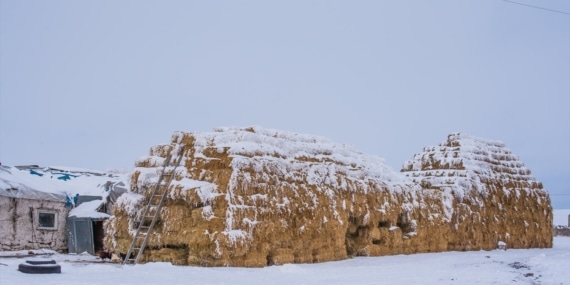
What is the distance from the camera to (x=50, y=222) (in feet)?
75.5

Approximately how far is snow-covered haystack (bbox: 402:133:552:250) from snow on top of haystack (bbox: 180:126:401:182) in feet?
16.2

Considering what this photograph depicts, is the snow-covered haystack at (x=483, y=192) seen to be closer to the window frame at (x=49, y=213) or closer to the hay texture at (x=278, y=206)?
the hay texture at (x=278, y=206)

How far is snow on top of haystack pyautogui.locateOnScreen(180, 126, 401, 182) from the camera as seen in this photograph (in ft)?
55.0

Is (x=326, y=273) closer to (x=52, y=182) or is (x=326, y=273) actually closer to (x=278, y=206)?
(x=278, y=206)

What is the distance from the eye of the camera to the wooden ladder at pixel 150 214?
15232 millimetres

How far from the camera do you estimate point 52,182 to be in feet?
78.5

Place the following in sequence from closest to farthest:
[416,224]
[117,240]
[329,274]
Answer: [329,274]
[117,240]
[416,224]

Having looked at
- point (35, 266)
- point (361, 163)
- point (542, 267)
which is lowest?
point (542, 267)

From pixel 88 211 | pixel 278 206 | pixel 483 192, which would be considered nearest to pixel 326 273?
pixel 278 206

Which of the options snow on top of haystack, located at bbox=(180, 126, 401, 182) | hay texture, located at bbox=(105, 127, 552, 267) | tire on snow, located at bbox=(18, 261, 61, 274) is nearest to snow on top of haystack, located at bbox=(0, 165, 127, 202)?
hay texture, located at bbox=(105, 127, 552, 267)

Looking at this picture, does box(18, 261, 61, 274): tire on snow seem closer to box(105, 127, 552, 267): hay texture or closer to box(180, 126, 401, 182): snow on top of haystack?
box(105, 127, 552, 267): hay texture

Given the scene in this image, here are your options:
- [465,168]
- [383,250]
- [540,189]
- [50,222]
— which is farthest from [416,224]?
[50,222]

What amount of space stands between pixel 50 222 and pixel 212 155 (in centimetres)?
944

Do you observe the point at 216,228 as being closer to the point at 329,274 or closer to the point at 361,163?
the point at 329,274
